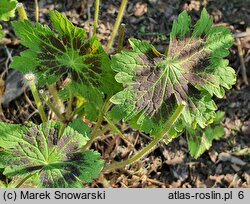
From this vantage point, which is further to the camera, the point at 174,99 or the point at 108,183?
the point at 108,183

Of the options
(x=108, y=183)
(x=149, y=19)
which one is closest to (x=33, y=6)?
(x=149, y=19)

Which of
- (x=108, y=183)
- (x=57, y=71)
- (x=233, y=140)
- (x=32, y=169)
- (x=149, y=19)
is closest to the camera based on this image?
(x=32, y=169)

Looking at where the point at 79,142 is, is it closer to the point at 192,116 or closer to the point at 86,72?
the point at 86,72

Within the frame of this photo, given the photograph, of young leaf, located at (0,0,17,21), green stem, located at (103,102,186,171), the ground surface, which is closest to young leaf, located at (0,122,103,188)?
green stem, located at (103,102,186,171)

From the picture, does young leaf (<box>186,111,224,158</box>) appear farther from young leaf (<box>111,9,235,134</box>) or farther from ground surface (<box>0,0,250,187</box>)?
young leaf (<box>111,9,235,134</box>)

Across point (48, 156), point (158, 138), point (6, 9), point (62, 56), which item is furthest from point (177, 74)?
point (6, 9)

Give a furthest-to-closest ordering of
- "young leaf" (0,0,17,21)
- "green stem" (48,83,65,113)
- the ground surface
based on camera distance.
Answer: the ground surface < "green stem" (48,83,65,113) < "young leaf" (0,0,17,21)
